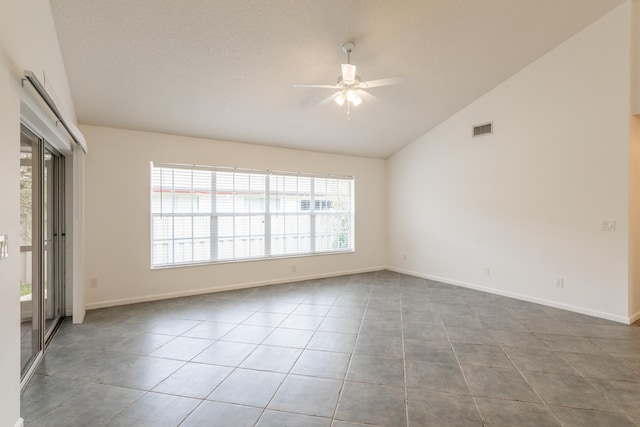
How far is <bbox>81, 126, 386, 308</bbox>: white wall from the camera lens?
158 inches

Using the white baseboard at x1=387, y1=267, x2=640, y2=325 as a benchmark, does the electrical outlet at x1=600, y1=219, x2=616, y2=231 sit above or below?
above

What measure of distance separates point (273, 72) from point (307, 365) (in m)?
3.11

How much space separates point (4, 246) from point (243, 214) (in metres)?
3.53

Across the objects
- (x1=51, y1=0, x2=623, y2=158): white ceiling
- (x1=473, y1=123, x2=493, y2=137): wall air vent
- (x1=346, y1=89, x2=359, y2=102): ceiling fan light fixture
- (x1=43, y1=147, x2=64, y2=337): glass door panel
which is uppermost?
(x1=51, y1=0, x2=623, y2=158): white ceiling

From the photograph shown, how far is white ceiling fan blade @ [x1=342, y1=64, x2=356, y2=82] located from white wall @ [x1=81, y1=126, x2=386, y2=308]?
2.58 meters

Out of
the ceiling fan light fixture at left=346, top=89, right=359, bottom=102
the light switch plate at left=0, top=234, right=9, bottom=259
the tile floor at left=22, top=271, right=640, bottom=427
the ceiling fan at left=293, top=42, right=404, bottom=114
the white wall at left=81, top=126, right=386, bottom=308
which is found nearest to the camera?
the light switch plate at left=0, top=234, right=9, bottom=259

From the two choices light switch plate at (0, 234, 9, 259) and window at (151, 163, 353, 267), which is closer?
light switch plate at (0, 234, 9, 259)

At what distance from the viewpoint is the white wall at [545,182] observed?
11.4 feet

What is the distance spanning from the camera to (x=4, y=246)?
5.23 feet

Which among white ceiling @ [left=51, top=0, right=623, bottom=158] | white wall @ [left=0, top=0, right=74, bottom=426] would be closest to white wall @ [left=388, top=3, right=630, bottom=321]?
white ceiling @ [left=51, top=0, right=623, bottom=158]

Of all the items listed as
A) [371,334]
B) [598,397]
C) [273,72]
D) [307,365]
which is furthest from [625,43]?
[307,365]

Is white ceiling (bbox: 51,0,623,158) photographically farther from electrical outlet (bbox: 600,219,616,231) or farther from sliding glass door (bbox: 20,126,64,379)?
electrical outlet (bbox: 600,219,616,231)

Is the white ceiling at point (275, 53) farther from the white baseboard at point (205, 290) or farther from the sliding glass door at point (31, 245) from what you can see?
the white baseboard at point (205, 290)

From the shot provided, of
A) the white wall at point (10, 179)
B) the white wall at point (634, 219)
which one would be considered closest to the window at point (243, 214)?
the white wall at point (10, 179)
